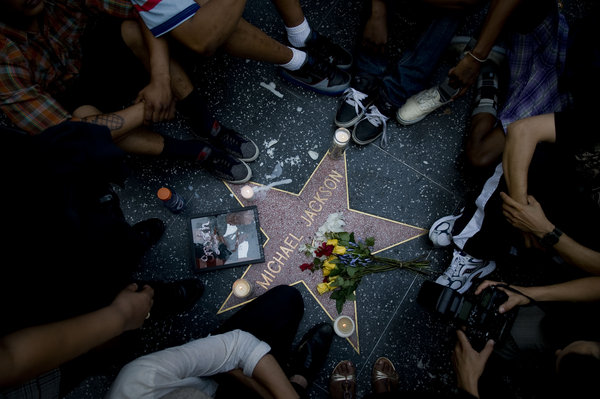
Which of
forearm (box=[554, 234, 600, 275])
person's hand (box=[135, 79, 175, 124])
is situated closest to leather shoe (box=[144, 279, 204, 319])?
person's hand (box=[135, 79, 175, 124])

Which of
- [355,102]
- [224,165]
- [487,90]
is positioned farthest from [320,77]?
[487,90]

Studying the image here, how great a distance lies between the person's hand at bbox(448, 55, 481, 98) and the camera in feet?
6.86

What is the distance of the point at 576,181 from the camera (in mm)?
1662

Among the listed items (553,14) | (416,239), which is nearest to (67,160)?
(416,239)

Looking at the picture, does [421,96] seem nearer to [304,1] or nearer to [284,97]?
[284,97]

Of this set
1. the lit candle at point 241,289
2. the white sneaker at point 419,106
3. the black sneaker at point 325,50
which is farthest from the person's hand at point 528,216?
the lit candle at point 241,289

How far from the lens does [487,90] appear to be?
2.29 meters

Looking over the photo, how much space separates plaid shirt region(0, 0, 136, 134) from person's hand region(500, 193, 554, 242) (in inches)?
94.6

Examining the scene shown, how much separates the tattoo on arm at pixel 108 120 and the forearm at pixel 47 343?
0.97 metres

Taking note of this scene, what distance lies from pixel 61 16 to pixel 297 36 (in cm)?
143

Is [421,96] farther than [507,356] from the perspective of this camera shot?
Yes

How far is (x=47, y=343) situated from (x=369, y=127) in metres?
2.10

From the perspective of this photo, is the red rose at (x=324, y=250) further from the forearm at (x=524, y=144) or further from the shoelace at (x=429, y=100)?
the shoelace at (x=429, y=100)

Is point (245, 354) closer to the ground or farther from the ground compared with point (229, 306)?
farther from the ground
